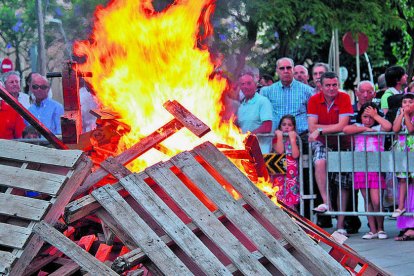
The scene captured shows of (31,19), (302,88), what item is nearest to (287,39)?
(302,88)

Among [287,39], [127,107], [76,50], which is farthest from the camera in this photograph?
[287,39]

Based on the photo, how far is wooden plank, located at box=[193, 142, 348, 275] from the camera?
19.2ft

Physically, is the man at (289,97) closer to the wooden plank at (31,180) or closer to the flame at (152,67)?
the flame at (152,67)

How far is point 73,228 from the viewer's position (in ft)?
20.2

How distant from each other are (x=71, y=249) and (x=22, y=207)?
0.49 meters

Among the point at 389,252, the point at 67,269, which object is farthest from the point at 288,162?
the point at 67,269

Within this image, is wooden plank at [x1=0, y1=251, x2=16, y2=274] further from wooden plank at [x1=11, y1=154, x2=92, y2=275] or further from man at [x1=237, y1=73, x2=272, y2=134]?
man at [x1=237, y1=73, x2=272, y2=134]

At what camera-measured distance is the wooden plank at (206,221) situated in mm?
5660

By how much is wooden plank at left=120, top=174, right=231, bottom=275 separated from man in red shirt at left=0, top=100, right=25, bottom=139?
5.13 metres

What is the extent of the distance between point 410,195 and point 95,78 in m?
4.83

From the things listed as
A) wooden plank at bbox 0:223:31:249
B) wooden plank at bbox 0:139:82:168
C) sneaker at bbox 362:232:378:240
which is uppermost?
wooden plank at bbox 0:139:82:168

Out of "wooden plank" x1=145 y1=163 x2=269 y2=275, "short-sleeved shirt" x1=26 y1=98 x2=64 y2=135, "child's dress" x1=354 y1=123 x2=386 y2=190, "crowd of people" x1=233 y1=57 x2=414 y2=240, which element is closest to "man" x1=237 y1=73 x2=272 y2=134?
"crowd of people" x1=233 y1=57 x2=414 y2=240

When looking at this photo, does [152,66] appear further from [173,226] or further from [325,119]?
[325,119]

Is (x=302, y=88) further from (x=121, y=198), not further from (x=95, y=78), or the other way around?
(x=121, y=198)
